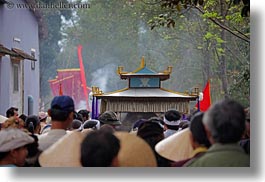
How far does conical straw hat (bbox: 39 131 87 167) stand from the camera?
8.75 ft

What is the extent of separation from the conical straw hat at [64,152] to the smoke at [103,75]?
653mm

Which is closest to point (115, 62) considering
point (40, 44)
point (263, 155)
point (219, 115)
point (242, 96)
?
point (40, 44)

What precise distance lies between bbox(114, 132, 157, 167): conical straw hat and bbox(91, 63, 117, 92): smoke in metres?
0.67

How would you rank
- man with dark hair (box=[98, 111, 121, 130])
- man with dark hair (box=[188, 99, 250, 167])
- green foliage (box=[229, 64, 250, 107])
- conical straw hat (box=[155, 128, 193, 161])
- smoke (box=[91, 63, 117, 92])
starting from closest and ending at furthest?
man with dark hair (box=[188, 99, 250, 167]) → conical straw hat (box=[155, 128, 193, 161]) → green foliage (box=[229, 64, 250, 107]) → smoke (box=[91, 63, 117, 92]) → man with dark hair (box=[98, 111, 121, 130])

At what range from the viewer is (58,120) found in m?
2.78

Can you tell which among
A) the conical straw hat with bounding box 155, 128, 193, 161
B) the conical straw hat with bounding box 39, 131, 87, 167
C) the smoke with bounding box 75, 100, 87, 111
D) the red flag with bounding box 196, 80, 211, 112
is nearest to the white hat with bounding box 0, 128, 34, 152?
the conical straw hat with bounding box 39, 131, 87, 167

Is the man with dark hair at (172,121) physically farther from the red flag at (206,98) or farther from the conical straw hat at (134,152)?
the conical straw hat at (134,152)

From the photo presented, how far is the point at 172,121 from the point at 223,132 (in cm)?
128

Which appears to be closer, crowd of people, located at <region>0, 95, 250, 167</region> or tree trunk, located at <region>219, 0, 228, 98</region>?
crowd of people, located at <region>0, 95, 250, 167</region>

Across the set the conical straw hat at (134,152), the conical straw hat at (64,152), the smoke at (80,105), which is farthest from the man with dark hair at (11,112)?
the conical straw hat at (134,152)

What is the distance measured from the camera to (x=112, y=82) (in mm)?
3410

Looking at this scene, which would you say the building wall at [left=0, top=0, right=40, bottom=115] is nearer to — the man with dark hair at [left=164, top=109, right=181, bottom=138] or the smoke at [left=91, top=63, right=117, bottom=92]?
the smoke at [left=91, top=63, right=117, bottom=92]

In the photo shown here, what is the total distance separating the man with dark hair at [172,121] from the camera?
3.33 metres

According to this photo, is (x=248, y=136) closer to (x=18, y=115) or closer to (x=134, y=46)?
(x=134, y=46)
